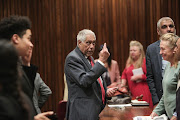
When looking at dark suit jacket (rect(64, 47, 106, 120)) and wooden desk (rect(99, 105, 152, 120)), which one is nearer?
dark suit jacket (rect(64, 47, 106, 120))

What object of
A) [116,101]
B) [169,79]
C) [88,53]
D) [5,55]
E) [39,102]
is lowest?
[116,101]

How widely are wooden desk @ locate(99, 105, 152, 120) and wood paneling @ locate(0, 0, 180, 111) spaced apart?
314cm

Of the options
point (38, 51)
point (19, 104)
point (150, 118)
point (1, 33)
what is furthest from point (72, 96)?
point (38, 51)

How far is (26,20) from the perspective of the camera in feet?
5.97

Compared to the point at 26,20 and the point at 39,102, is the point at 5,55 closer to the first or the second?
the point at 26,20

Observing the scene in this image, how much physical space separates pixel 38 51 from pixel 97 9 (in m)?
1.78

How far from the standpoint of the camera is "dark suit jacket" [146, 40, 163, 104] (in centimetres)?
365

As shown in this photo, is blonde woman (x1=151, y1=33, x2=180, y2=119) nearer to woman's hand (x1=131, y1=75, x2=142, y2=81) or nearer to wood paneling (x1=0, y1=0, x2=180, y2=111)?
woman's hand (x1=131, y1=75, x2=142, y2=81)

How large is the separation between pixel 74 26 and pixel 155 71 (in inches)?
138

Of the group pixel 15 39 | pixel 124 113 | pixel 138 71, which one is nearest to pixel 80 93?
pixel 124 113

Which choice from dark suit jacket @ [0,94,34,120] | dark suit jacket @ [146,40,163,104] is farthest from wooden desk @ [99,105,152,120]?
dark suit jacket @ [0,94,34,120]

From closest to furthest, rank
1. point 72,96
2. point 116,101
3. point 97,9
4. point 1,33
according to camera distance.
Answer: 1. point 1,33
2. point 72,96
3. point 116,101
4. point 97,9

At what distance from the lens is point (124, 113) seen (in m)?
3.38

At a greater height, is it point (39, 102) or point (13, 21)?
point (13, 21)
